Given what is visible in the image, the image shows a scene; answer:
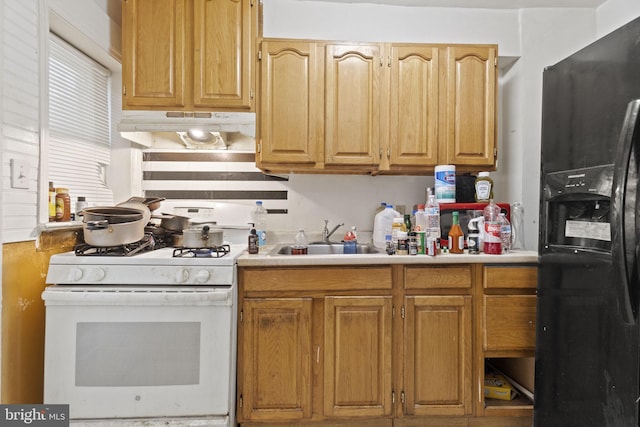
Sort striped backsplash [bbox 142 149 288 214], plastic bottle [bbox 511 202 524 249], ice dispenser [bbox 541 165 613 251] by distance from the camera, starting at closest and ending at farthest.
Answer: ice dispenser [bbox 541 165 613 251], plastic bottle [bbox 511 202 524 249], striped backsplash [bbox 142 149 288 214]

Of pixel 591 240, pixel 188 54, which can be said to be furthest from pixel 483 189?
pixel 188 54

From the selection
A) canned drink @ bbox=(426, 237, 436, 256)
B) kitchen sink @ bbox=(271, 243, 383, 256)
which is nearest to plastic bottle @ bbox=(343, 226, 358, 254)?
kitchen sink @ bbox=(271, 243, 383, 256)

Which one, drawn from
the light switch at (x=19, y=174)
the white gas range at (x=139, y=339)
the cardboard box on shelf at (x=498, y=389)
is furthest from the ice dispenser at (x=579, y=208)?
the light switch at (x=19, y=174)

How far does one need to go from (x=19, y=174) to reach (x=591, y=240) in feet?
7.86

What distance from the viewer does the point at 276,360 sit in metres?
1.66

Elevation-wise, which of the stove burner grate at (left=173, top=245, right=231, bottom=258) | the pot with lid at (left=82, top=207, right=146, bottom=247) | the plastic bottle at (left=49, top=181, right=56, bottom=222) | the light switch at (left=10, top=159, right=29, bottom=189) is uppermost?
the light switch at (left=10, top=159, right=29, bottom=189)

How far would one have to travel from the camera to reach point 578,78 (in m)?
1.41

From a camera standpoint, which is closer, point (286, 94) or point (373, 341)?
point (373, 341)

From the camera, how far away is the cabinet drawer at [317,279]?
1.67 meters

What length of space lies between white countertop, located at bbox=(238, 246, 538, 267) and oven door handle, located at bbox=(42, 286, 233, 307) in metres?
0.21

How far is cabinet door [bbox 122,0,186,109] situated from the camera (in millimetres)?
1947

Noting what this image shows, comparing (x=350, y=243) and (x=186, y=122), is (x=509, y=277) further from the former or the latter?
(x=186, y=122)

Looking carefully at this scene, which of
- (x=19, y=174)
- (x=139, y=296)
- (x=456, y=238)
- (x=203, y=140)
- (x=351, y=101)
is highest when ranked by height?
(x=351, y=101)

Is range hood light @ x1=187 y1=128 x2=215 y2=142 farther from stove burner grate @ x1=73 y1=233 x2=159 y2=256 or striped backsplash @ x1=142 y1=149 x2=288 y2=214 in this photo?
stove burner grate @ x1=73 y1=233 x2=159 y2=256
